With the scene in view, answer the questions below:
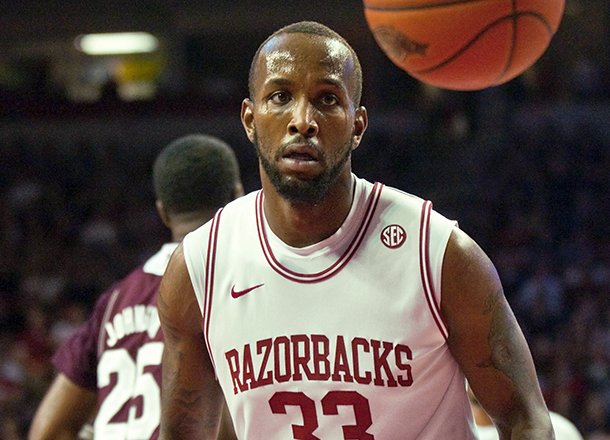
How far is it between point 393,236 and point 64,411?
1688 millimetres

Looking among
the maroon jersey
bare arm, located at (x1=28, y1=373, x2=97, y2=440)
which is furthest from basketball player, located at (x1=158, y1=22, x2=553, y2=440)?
bare arm, located at (x1=28, y1=373, x2=97, y2=440)

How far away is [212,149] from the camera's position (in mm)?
3773

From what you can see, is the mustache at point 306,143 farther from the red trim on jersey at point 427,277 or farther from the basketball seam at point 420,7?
the basketball seam at point 420,7

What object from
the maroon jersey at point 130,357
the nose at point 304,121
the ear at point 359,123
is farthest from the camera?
the maroon jersey at point 130,357

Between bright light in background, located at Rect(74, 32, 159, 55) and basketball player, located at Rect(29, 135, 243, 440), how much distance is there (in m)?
13.3

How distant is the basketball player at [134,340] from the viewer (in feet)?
11.6

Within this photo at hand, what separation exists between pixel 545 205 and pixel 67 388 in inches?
357

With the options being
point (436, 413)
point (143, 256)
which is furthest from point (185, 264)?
point (143, 256)

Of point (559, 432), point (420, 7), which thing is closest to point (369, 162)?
point (559, 432)

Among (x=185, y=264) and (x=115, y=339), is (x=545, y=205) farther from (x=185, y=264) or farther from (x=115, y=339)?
(x=185, y=264)

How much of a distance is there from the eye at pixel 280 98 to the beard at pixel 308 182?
114mm

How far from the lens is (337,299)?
8.14ft

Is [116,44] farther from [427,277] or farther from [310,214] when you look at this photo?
[427,277]

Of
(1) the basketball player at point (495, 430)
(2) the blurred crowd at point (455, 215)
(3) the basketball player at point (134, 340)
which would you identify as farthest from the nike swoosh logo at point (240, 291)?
(2) the blurred crowd at point (455, 215)
